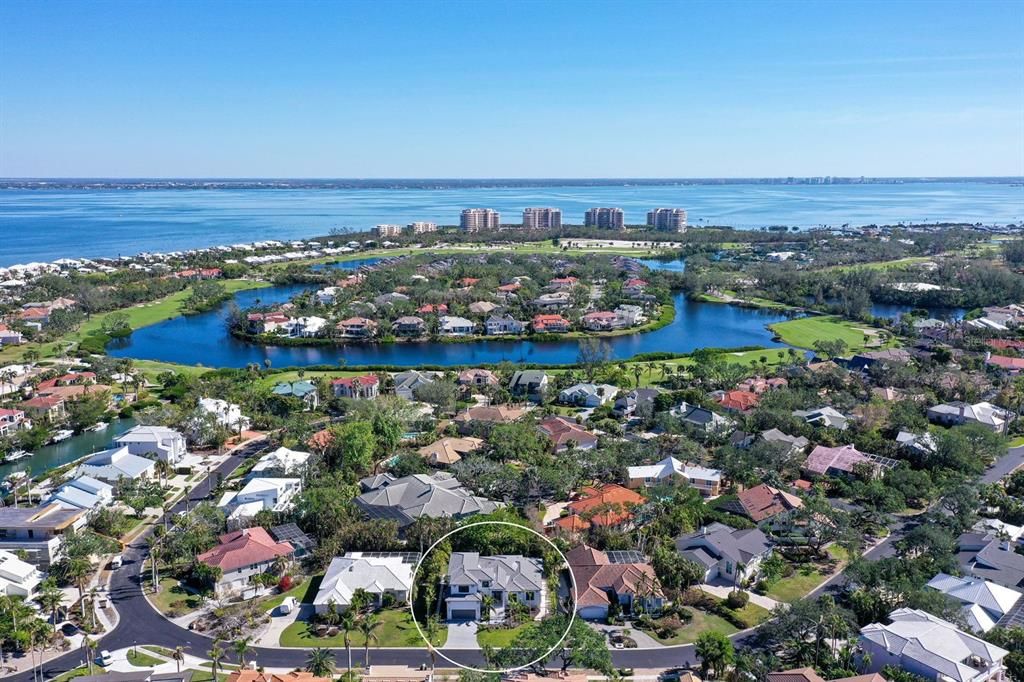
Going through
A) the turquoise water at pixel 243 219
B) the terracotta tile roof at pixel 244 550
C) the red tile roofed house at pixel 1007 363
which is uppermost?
the turquoise water at pixel 243 219

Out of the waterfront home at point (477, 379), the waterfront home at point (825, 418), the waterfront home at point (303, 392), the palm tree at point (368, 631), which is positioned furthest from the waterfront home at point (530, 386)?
the palm tree at point (368, 631)

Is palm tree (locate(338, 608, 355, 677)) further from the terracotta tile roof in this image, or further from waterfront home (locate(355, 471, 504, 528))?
waterfront home (locate(355, 471, 504, 528))

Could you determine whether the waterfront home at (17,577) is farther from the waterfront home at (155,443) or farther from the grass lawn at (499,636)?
the grass lawn at (499,636)

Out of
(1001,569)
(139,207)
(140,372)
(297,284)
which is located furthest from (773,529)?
(139,207)

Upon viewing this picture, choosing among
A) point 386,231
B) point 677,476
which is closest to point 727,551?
point 677,476

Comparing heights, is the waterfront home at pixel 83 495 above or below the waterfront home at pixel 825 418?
below

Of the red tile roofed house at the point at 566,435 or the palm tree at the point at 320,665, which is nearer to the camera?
the palm tree at the point at 320,665

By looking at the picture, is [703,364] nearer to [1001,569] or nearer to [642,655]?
[1001,569]

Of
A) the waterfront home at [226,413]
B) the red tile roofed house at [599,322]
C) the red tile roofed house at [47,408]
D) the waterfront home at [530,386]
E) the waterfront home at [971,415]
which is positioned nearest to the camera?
the waterfront home at [226,413]
